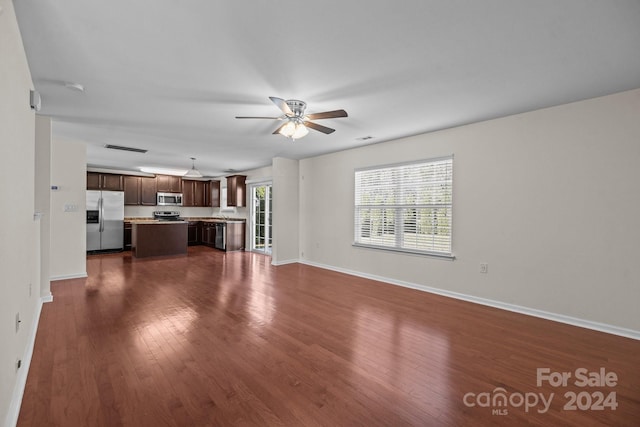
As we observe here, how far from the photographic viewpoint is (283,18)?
1.82 m

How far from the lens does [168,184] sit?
359 inches

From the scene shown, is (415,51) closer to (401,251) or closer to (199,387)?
(199,387)

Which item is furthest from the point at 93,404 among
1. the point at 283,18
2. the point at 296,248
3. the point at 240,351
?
the point at 296,248

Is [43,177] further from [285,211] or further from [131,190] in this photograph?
[131,190]

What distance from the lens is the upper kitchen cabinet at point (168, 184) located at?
897 cm

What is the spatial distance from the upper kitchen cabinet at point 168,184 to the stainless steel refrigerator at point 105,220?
1.40 metres

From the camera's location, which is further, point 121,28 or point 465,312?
point 465,312

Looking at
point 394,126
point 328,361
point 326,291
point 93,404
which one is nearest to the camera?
point 93,404

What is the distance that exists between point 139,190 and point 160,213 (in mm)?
955

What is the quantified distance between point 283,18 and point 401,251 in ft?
12.8

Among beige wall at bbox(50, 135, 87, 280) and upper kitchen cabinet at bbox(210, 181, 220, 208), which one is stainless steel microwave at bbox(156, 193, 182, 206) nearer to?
upper kitchen cabinet at bbox(210, 181, 220, 208)

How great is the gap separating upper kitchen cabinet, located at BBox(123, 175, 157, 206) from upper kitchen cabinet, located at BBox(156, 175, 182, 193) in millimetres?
147

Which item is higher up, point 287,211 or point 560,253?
point 287,211

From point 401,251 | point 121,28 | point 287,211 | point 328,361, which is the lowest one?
point 328,361
